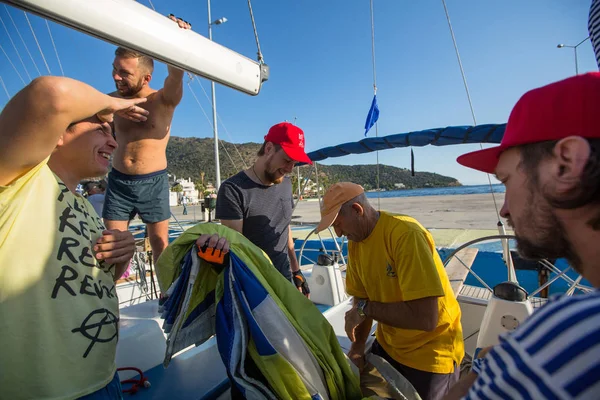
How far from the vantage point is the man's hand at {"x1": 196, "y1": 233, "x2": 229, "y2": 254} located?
43.2 inches

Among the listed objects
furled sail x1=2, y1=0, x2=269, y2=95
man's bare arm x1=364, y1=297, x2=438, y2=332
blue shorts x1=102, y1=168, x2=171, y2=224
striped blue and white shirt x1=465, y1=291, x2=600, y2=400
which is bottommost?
man's bare arm x1=364, y1=297, x2=438, y2=332

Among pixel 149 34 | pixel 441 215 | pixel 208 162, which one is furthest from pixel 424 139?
pixel 208 162

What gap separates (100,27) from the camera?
2.71ft

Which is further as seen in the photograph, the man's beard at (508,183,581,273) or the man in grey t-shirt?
the man in grey t-shirt

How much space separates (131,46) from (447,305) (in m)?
1.70

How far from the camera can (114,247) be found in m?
0.98

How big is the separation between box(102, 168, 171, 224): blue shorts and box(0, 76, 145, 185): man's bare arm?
190 cm

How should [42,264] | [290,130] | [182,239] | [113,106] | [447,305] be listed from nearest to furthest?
[42,264], [113,106], [182,239], [447,305], [290,130]

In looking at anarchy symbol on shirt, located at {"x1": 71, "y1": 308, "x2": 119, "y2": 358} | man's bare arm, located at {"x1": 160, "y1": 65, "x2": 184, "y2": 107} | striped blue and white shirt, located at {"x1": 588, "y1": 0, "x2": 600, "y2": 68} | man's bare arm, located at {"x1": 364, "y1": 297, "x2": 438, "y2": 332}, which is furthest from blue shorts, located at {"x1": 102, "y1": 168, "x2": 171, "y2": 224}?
striped blue and white shirt, located at {"x1": 588, "y1": 0, "x2": 600, "y2": 68}

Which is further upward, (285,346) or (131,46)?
(131,46)

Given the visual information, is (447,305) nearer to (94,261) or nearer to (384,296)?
(384,296)

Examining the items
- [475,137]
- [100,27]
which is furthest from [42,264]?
[475,137]

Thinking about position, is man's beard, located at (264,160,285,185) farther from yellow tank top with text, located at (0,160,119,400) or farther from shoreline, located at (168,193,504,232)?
shoreline, located at (168,193,504,232)

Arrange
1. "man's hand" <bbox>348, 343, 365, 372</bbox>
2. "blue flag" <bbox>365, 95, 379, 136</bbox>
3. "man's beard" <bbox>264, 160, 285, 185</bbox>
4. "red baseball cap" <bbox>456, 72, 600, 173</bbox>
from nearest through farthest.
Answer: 1. "red baseball cap" <bbox>456, 72, 600, 173</bbox>
2. "man's hand" <bbox>348, 343, 365, 372</bbox>
3. "man's beard" <bbox>264, 160, 285, 185</bbox>
4. "blue flag" <bbox>365, 95, 379, 136</bbox>
